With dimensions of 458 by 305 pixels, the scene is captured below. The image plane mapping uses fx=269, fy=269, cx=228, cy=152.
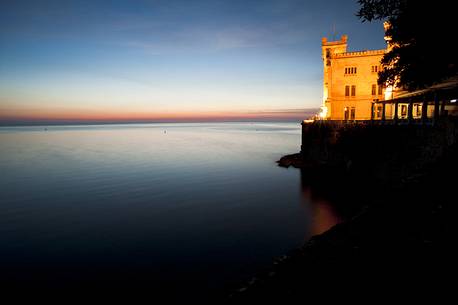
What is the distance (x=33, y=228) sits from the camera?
2142 cm

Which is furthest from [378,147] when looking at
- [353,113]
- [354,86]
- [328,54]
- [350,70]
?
[328,54]

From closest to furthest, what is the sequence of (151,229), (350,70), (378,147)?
(151,229), (378,147), (350,70)

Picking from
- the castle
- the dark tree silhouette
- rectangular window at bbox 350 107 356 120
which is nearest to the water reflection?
the dark tree silhouette

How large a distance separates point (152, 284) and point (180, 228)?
7243mm

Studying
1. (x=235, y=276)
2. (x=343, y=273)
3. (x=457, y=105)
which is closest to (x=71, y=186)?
(x=235, y=276)

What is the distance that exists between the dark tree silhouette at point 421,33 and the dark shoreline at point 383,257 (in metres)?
6.77

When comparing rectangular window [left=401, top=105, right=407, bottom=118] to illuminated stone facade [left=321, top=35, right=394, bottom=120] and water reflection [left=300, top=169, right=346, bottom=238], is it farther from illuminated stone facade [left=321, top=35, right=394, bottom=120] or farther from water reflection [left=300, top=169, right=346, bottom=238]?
water reflection [left=300, top=169, right=346, bottom=238]

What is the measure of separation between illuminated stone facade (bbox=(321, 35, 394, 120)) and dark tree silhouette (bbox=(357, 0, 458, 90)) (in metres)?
30.6

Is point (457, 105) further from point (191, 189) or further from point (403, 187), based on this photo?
point (191, 189)

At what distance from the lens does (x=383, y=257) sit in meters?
7.66

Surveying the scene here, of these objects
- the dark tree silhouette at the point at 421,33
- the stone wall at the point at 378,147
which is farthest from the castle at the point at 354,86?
the dark tree silhouette at the point at 421,33

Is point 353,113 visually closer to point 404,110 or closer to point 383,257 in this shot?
point 404,110

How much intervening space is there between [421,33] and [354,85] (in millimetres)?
35140

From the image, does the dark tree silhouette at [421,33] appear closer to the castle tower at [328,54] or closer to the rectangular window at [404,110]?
the rectangular window at [404,110]
